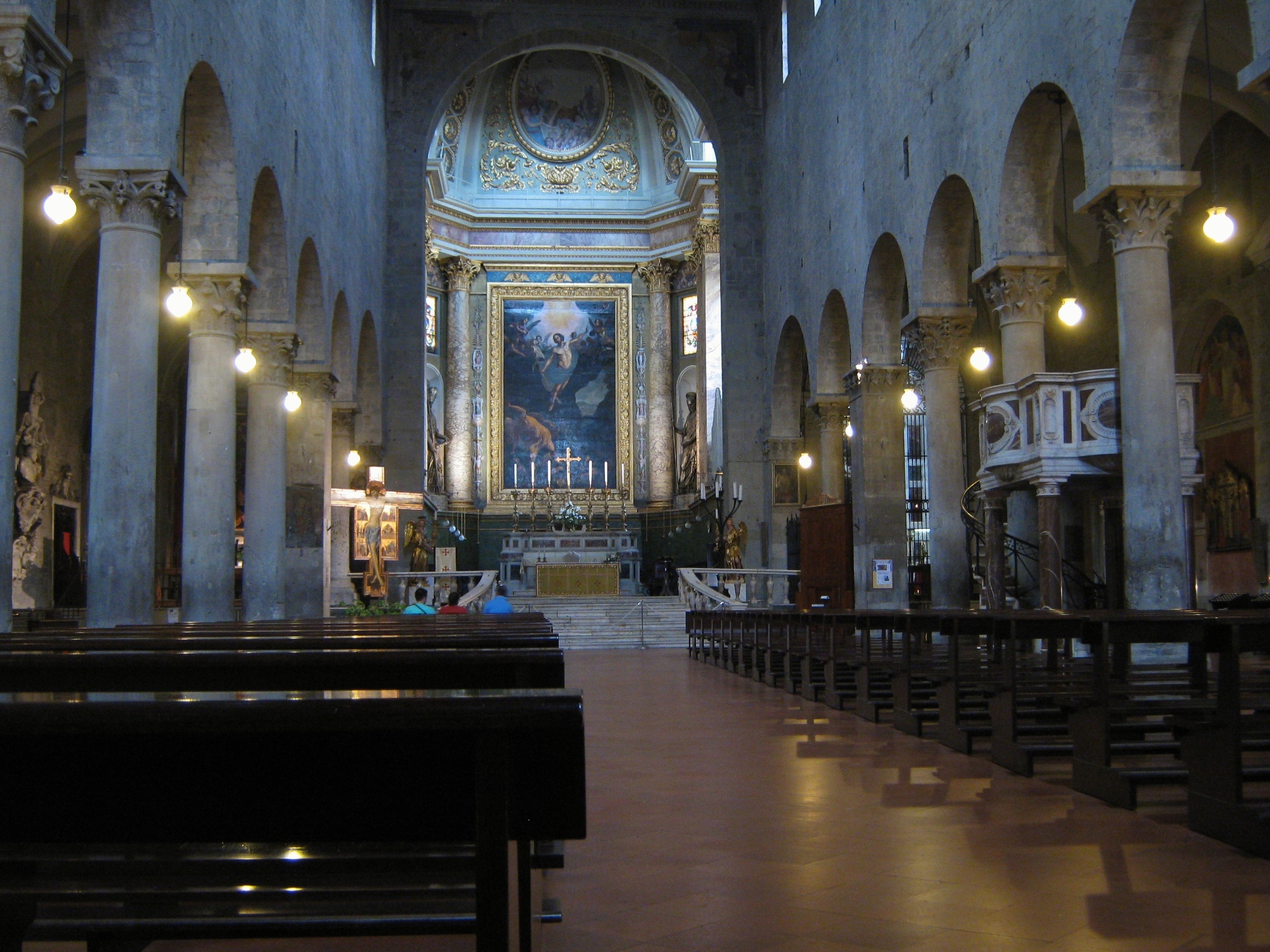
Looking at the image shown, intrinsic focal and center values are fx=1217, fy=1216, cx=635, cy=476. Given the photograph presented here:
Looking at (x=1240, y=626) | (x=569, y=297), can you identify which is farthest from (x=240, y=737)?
(x=569, y=297)

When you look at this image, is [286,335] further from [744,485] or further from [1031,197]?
[744,485]

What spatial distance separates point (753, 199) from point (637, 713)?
19.9m

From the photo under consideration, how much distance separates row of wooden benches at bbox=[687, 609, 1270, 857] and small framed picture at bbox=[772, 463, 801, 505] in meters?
15.3

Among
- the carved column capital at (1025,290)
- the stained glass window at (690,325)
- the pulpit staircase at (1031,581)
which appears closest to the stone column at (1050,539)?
the pulpit staircase at (1031,581)

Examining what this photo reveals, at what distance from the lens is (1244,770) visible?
4652mm

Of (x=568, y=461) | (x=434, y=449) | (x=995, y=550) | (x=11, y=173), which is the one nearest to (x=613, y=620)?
(x=995, y=550)

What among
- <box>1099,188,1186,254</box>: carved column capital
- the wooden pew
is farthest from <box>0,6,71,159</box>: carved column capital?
<box>1099,188,1186,254</box>: carved column capital

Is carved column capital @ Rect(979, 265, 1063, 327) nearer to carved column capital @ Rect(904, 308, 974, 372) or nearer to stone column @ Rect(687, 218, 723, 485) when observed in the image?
carved column capital @ Rect(904, 308, 974, 372)

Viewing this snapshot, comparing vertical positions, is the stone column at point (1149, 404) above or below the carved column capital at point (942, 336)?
below

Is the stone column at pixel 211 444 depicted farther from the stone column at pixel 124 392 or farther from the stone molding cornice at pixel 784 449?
the stone molding cornice at pixel 784 449

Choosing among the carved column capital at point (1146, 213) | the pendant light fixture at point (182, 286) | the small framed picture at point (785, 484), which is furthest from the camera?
the small framed picture at point (785, 484)

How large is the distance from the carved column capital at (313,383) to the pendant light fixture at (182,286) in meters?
5.77

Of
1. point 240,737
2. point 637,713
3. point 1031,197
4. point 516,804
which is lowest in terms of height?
point 637,713

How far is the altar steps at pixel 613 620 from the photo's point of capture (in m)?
22.8
